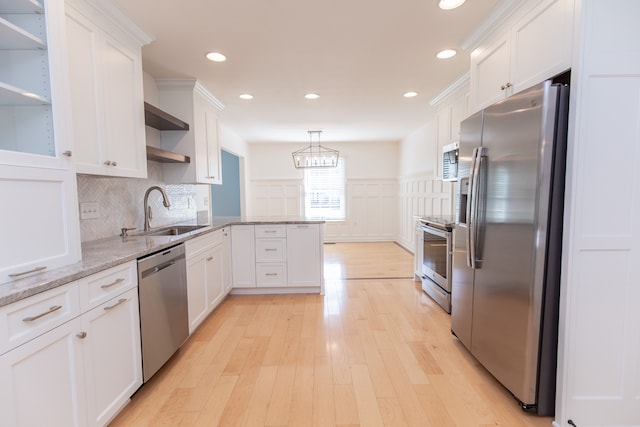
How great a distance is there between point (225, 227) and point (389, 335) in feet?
6.84

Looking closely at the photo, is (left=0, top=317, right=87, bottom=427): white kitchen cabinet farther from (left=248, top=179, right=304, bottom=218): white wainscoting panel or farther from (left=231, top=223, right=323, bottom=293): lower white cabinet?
(left=248, top=179, right=304, bottom=218): white wainscoting panel

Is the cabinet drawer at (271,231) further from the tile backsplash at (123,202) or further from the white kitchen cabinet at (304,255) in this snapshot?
the tile backsplash at (123,202)

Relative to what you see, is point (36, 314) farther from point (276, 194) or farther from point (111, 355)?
point (276, 194)

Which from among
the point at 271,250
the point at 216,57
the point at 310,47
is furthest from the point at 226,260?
the point at 310,47

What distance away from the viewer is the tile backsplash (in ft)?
7.04

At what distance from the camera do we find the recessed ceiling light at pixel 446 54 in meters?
2.58

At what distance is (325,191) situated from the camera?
24.1ft

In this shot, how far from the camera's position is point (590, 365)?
58.0 inches

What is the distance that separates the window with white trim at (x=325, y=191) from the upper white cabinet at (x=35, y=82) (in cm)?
596

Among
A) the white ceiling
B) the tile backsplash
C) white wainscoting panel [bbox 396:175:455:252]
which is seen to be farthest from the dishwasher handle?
white wainscoting panel [bbox 396:175:455:252]

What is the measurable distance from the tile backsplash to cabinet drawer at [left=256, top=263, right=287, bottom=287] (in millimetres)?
1167

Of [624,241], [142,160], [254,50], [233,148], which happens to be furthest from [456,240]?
[233,148]

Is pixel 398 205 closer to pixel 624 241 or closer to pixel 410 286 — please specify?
pixel 410 286

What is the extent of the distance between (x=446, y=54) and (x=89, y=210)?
10.7 feet
